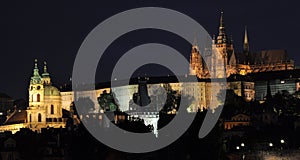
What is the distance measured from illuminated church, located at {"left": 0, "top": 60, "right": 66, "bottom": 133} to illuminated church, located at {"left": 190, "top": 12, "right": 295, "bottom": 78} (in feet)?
122

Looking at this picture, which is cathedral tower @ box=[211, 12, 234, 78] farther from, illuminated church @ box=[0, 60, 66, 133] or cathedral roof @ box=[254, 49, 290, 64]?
illuminated church @ box=[0, 60, 66, 133]

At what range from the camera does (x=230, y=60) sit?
17025 cm

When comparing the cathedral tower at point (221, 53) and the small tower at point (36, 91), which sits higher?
the cathedral tower at point (221, 53)

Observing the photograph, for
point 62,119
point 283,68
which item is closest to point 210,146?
point 62,119

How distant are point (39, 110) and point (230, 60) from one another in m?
49.1

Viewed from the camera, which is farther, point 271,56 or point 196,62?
point 271,56

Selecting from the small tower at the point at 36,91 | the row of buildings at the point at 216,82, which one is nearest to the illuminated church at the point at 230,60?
the row of buildings at the point at 216,82

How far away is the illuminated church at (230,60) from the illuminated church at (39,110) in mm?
37335

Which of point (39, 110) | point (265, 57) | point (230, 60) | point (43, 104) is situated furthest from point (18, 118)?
point (265, 57)

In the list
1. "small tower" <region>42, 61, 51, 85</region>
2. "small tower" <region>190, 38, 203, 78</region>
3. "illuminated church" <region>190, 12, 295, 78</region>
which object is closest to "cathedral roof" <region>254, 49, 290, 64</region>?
"illuminated church" <region>190, 12, 295, 78</region>

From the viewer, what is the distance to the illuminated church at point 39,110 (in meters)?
128

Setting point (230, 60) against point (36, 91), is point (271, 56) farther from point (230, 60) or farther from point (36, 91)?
point (36, 91)

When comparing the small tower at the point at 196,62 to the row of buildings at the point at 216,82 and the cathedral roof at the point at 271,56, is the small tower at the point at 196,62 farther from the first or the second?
the cathedral roof at the point at 271,56

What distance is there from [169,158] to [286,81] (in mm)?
95511
